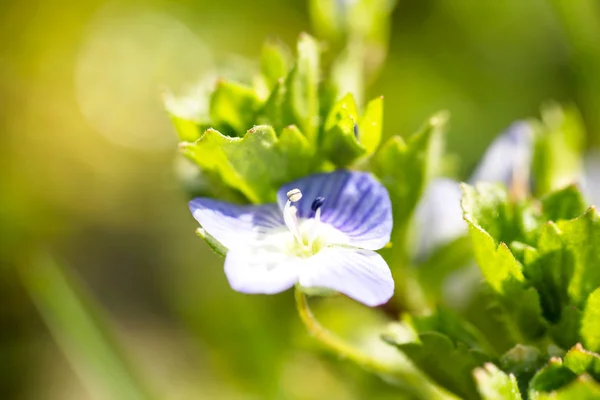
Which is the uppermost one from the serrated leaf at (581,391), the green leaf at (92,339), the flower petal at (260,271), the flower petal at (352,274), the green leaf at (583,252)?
the green leaf at (92,339)

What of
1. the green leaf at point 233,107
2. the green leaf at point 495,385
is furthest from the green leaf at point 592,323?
the green leaf at point 233,107

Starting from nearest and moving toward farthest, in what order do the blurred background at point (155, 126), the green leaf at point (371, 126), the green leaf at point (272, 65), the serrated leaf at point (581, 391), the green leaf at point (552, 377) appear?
the serrated leaf at point (581, 391) → the green leaf at point (552, 377) → the green leaf at point (371, 126) → the green leaf at point (272, 65) → the blurred background at point (155, 126)

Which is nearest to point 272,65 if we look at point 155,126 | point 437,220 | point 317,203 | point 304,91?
point 304,91

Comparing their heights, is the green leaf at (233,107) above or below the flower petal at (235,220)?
above

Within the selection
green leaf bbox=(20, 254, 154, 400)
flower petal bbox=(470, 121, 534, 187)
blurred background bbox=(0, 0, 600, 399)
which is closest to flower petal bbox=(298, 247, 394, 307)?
flower petal bbox=(470, 121, 534, 187)

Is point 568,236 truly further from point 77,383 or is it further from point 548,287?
point 77,383

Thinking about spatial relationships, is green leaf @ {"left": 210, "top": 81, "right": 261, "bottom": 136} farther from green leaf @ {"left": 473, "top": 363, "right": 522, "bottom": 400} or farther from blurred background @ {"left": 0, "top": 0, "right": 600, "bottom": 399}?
blurred background @ {"left": 0, "top": 0, "right": 600, "bottom": 399}

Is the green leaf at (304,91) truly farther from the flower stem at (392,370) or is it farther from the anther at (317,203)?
the flower stem at (392,370)
